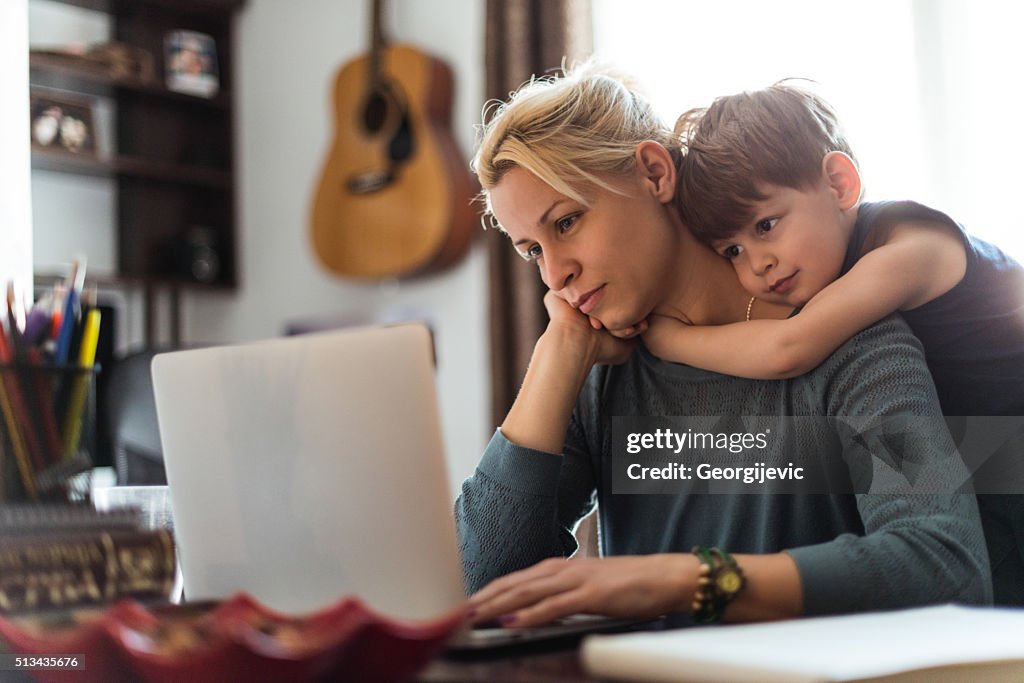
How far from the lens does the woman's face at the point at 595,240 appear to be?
1.22m

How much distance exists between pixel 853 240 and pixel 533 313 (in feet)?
4.82

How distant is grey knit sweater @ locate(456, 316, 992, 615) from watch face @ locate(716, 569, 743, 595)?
0.05 m

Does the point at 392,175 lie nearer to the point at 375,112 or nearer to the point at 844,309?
the point at 375,112

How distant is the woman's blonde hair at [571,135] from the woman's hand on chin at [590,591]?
53 centimetres

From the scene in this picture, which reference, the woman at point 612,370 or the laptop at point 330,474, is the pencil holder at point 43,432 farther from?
the woman at point 612,370

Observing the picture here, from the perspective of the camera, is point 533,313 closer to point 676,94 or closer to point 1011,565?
point 676,94

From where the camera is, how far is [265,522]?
76 centimetres

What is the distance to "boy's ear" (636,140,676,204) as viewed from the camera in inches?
49.6

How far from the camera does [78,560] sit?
707 mm

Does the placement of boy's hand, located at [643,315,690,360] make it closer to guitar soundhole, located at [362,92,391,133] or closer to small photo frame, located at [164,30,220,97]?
guitar soundhole, located at [362,92,391,133]

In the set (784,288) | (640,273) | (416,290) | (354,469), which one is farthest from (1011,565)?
(416,290)

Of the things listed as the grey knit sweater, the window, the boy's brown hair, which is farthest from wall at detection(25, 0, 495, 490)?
the boy's brown hair

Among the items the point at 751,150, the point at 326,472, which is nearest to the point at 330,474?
the point at 326,472

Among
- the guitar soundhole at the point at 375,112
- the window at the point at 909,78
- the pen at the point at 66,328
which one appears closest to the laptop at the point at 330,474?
A: the pen at the point at 66,328
